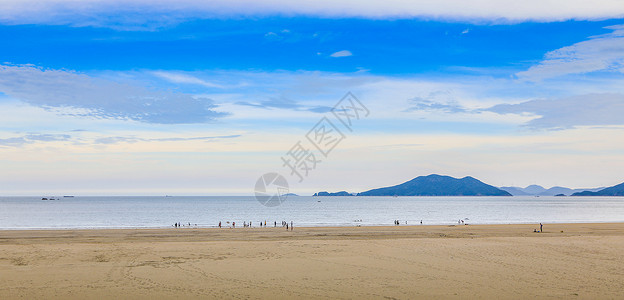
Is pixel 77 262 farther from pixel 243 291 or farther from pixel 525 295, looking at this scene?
pixel 525 295

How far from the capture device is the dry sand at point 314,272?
1491 cm

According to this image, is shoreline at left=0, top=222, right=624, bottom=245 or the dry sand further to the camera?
shoreline at left=0, top=222, right=624, bottom=245

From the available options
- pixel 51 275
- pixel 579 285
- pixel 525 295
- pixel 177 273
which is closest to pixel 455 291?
pixel 525 295

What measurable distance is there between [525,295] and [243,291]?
29.9 ft

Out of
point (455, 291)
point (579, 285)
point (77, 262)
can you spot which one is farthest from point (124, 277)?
point (579, 285)

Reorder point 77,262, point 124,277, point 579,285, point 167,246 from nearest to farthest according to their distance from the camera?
point 579,285
point 124,277
point 77,262
point 167,246

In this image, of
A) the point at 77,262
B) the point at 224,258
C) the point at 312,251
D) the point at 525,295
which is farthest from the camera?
the point at 312,251

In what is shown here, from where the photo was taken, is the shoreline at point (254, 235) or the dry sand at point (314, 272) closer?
the dry sand at point (314, 272)

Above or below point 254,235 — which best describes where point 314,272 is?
above

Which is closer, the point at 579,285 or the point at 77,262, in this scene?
the point at 579,285

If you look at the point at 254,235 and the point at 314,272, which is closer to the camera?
the point at 314,272

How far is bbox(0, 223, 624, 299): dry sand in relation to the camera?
14.9 m

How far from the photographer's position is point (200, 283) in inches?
639

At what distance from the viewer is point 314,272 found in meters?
18.4
